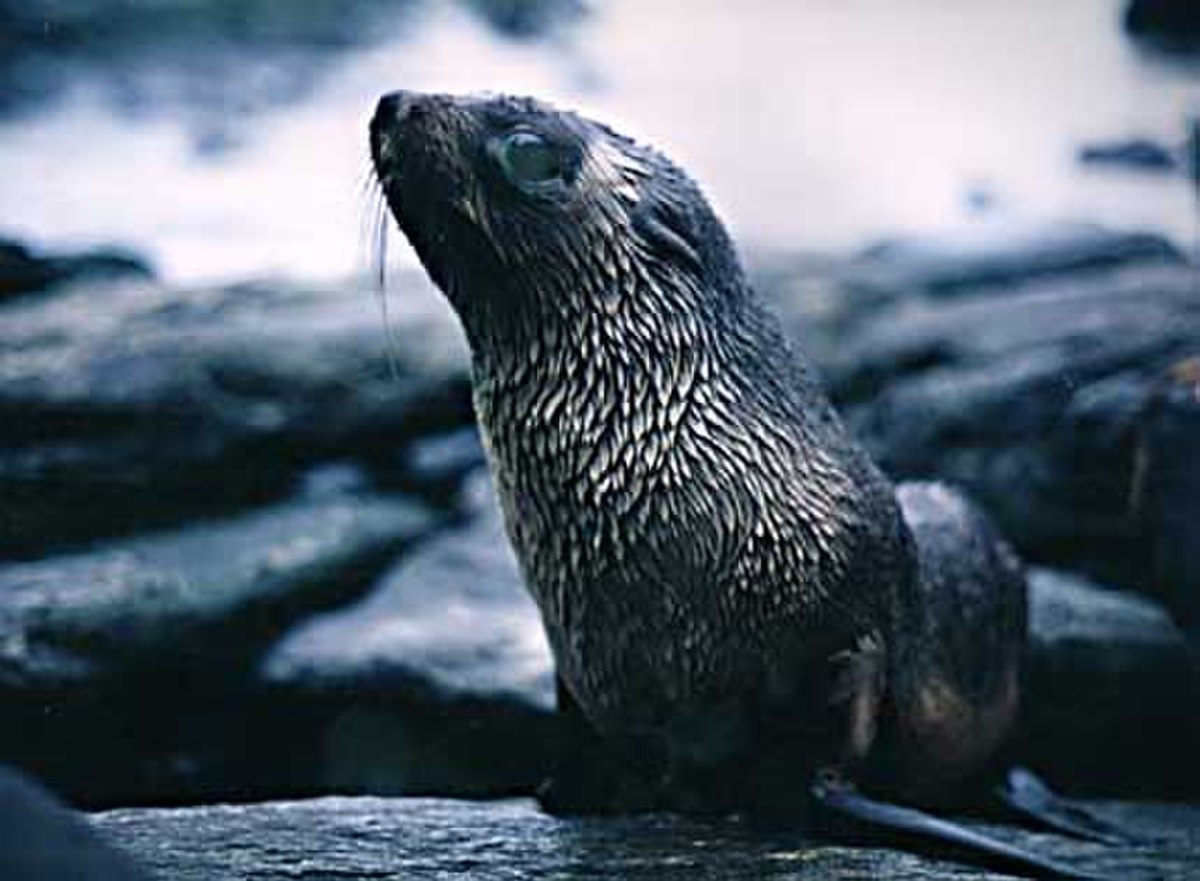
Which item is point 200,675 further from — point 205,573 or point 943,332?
point 943,332

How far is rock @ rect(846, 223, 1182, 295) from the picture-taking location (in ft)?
15.1

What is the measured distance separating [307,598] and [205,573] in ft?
0.95

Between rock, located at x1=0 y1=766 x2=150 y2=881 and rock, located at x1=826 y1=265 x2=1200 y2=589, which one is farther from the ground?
rock, located at x1=826 y1=265 x2=1200 y2=589

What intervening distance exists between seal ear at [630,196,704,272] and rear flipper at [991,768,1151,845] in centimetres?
127

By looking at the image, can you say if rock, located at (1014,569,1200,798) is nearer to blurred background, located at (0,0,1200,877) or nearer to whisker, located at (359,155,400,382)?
blurred background, located at (0,0,1200,877)

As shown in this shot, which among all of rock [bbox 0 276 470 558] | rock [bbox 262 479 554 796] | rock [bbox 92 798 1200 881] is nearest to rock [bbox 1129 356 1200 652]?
rock [bbox 92 798 1200 881]

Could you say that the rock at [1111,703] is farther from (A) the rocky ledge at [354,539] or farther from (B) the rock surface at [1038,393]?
(B) the rock surface at [1038,393]

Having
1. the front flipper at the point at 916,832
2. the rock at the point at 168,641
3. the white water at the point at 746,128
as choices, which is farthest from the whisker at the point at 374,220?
the front flipper at the point at 916,832

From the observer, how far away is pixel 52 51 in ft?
10.3

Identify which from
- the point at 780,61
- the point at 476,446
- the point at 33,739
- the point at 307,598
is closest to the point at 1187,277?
the point at 780,61

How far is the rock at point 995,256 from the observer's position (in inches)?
182

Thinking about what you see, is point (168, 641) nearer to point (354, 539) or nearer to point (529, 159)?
point (354, 539)

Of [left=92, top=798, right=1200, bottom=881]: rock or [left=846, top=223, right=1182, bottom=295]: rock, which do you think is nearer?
[left=92, top=798, right=1200, bottom=881]: rock

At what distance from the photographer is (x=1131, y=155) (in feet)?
13.5
